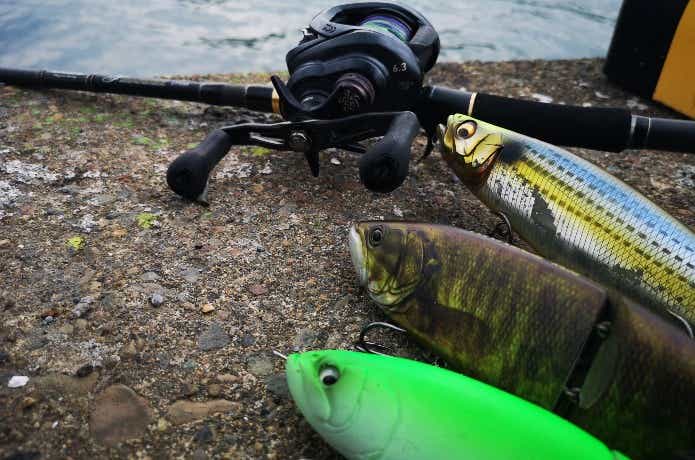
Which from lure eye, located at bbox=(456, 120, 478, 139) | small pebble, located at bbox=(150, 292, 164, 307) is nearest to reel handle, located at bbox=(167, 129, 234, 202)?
small pebble, located at bbox=(150, 292, 164, 307)

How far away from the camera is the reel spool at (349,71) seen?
6.40 ft

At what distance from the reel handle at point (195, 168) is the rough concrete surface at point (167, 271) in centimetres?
10

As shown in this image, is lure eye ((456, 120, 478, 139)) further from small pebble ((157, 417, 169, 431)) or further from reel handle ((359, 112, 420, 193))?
small pebble ((157, 417, 169, 431))

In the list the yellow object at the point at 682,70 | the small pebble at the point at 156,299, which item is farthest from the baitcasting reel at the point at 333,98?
the yellow object at the point at 682,70

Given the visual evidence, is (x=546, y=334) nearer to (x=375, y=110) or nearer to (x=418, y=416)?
(x=418, y=416)

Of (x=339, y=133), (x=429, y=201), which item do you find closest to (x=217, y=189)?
(x=339, y=133)

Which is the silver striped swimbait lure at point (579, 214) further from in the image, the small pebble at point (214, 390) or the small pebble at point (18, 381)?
the small pebble at point (18, 381)

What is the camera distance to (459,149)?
1886 millimetres

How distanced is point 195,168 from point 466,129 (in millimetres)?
874

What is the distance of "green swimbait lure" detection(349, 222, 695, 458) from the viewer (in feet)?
3.68

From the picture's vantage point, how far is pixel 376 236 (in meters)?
1.58

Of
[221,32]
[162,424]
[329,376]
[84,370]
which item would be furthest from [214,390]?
[221,32]

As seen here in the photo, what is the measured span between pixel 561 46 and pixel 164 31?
3201 millimetres

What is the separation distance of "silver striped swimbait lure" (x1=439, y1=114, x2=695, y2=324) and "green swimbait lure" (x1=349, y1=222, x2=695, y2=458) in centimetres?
34
